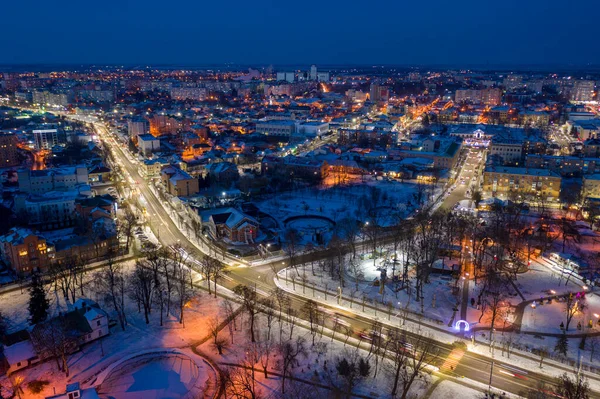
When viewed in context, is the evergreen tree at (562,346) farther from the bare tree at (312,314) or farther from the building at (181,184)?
the building at (181,184)

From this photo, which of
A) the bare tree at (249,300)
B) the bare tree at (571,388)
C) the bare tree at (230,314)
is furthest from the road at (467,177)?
the bare tree at (230,314)

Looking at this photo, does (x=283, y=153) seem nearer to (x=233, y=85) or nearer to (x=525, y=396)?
(x=525, y=396)

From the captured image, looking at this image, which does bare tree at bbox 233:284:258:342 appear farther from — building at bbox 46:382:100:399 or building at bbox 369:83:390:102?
building at bbox 369:83:390:102

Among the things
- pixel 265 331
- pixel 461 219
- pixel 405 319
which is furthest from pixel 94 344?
pixel 461 219

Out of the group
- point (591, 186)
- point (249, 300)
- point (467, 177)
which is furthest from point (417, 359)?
point (467, 177)

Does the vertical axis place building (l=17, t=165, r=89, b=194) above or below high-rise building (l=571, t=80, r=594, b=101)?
below

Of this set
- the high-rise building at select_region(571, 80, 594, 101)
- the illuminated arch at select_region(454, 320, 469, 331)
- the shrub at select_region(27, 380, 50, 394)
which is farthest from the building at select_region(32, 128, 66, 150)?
the high-rise building at select_region(571, 80, 594, 101)
